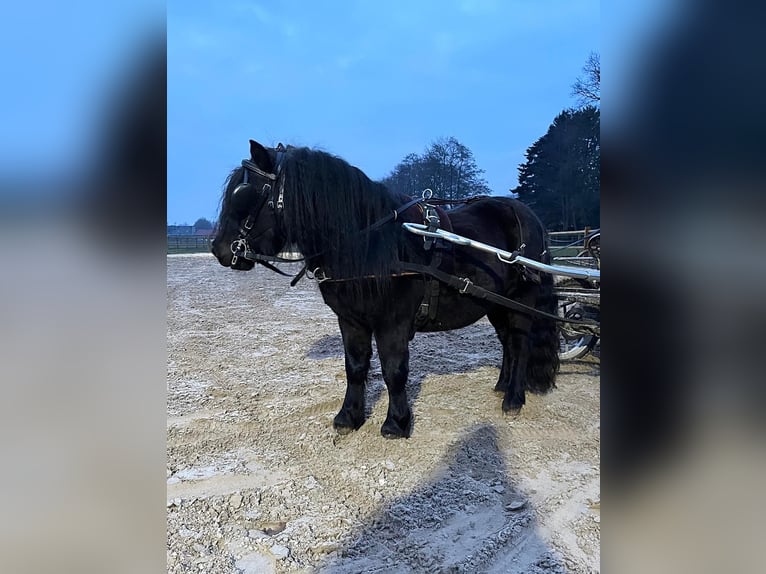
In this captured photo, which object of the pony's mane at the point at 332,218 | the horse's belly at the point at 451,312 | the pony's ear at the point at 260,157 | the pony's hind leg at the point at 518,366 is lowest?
the pony's hind leg at the point at 518,366

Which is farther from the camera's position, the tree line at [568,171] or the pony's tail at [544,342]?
the pony's tail at [544,342]

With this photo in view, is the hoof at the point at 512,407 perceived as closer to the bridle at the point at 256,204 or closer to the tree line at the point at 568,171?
the tree line at the point at 568,171

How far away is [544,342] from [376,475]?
2042mm

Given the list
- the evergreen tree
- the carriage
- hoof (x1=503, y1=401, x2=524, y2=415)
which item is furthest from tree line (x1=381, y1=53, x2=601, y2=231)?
hoof (x1=503, y1=401, x2=524, y2=415)

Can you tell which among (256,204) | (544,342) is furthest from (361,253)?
(544,342)

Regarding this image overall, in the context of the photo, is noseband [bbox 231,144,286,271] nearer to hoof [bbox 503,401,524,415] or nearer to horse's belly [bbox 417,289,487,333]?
horse's belly [bbox 417,289,487,333]

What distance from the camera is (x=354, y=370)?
126 inches

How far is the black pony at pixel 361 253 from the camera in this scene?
2686mm

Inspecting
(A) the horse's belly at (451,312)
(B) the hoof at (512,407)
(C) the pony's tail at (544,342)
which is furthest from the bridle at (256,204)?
(C) the pony's tail at (544,342)

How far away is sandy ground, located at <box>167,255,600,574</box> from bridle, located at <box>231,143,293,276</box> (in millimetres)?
1332

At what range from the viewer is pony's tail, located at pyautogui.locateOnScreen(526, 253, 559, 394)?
3.88m
